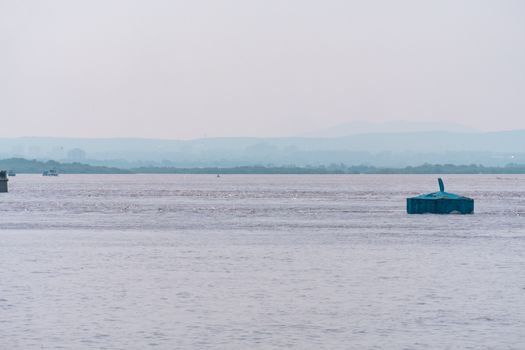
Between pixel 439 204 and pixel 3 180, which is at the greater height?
pixel 3 180

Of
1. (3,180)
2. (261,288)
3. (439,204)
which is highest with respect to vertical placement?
(3,180)

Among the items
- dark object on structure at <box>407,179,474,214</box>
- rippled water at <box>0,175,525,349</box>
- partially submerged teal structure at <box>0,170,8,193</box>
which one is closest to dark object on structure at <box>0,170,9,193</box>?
partially submerged teal structure at <box>0,170,8,193</box>

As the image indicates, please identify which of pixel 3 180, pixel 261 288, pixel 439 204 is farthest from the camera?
pixel 3 180

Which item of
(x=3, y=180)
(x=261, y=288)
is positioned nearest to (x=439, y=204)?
(x=261, y=288)

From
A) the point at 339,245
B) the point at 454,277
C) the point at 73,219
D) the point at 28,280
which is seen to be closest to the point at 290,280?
the point at 454,277

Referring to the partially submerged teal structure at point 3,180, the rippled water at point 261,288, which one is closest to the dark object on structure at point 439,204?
the rippled water at point 261,288

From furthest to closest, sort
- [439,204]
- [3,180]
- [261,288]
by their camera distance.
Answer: [3,180], [439,204], [261,288]

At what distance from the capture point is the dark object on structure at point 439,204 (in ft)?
336

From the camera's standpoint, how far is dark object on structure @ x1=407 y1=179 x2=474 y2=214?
10231 cm

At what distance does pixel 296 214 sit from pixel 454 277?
202ft

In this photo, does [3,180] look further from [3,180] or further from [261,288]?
[261,288]

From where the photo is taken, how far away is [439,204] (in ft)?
335

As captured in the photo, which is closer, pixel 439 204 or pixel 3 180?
pixel 439 204

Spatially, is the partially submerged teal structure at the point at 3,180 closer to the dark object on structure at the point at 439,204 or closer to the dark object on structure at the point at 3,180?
the dark object on structure at the point at 3,180
